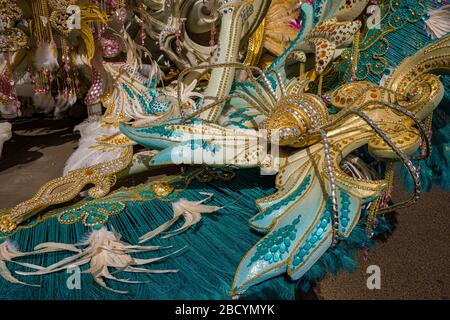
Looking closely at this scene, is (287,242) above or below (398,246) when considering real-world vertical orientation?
above

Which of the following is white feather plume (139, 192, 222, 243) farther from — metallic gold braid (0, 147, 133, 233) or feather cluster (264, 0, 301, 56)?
feather cluster (264, 0, 301, 56)

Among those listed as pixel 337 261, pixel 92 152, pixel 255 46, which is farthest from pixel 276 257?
pixel 255 46

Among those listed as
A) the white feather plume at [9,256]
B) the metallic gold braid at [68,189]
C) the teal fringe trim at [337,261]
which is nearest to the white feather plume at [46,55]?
the metallic gold braid at [68,189]

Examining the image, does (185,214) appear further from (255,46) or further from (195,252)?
(255,46)

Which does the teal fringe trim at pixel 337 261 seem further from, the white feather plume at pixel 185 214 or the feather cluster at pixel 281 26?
the feather cluster at pixel 281 26

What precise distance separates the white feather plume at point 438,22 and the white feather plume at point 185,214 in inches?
30.6

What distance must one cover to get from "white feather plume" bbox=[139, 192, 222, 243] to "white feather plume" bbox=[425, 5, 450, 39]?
778 millimetres

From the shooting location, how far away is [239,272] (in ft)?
2.29

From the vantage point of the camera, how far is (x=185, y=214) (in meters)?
0.90

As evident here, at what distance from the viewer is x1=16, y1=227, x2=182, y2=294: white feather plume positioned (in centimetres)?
72

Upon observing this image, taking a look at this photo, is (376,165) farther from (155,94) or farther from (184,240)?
(155,94)

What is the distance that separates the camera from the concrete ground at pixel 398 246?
2.81 feet

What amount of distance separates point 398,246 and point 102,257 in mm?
800

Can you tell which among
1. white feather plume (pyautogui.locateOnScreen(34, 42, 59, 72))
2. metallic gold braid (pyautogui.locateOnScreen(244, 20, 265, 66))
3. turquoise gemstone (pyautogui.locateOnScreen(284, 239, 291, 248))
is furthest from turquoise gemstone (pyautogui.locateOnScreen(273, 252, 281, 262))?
white feather plume (pyautogui.locateOnScreen(34, 42, 59, 72))
